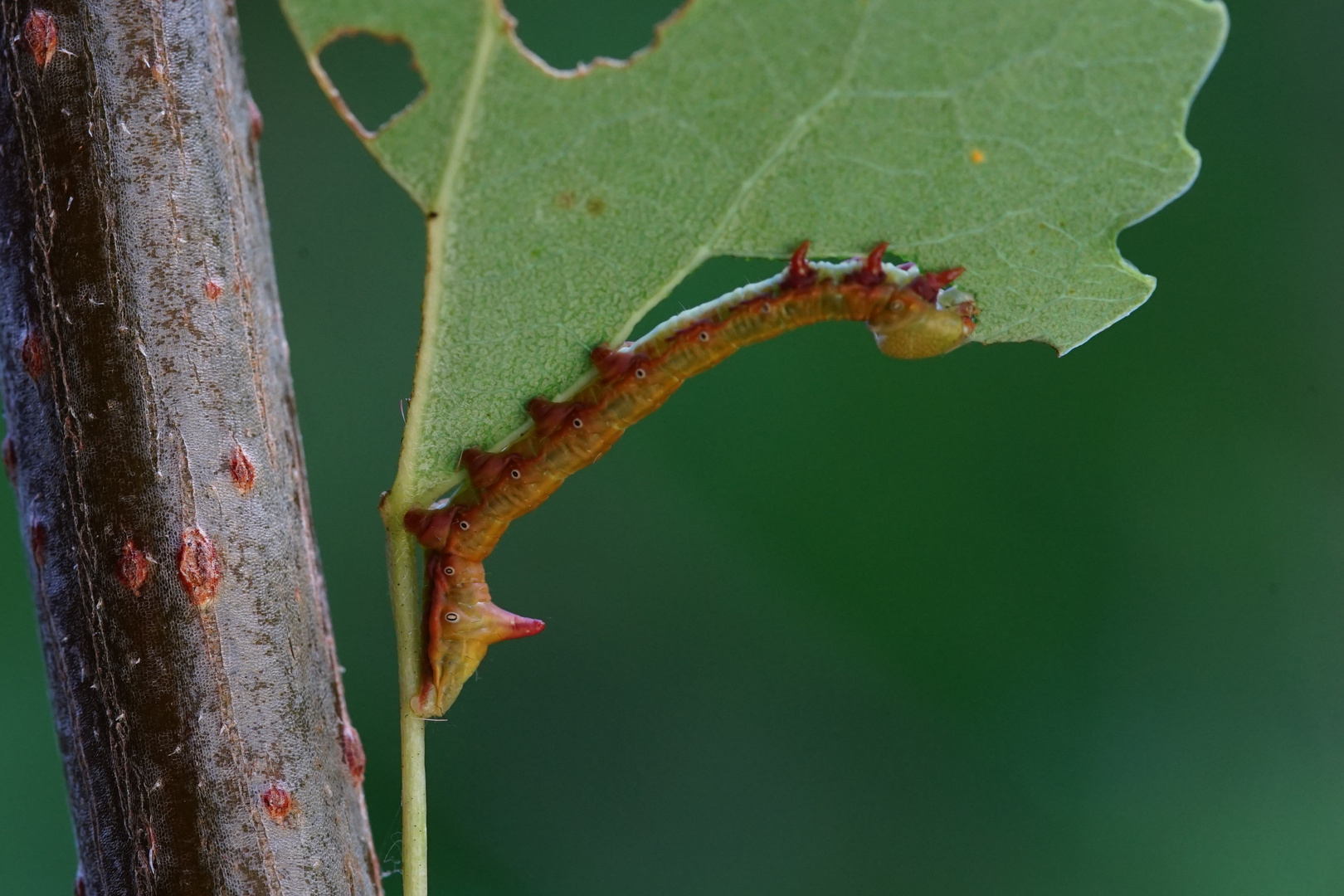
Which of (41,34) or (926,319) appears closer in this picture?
(41,34)

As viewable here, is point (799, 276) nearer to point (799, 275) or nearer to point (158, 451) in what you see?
point (799, 275)

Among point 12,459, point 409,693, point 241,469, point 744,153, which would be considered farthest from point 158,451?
point 744,153

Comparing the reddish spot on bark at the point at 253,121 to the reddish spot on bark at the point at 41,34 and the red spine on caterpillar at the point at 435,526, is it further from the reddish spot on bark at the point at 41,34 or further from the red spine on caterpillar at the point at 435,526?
the red spine on caterpillar at the point at 435,526

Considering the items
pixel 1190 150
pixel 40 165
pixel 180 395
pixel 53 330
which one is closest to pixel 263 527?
pixel 180 395

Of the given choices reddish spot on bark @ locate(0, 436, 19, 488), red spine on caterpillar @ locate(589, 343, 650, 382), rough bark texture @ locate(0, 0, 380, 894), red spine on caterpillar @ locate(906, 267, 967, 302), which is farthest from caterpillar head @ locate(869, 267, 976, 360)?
reddish spot on bark @ locate(0, 436, 19, 488)

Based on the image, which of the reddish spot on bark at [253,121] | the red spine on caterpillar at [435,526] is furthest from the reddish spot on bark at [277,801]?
the reddish spot on bark at [253,121]
